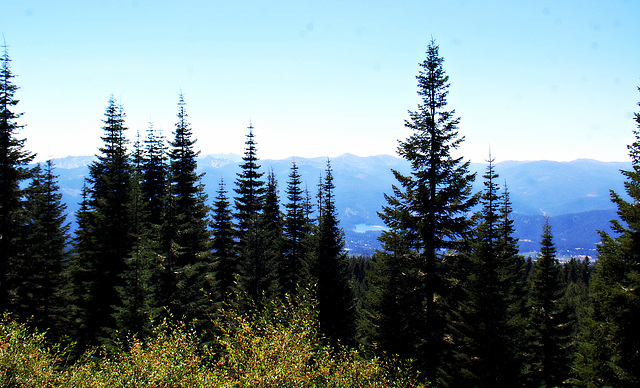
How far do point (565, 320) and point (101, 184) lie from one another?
4329cm

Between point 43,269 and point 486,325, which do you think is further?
point 43,269

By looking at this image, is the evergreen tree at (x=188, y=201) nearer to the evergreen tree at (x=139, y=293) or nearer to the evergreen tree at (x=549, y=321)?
the evergreen tree at (x=139, y=293)

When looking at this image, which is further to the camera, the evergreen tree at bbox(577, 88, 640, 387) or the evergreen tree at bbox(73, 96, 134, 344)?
the evergreen tree at bbox(73, 96, 134, 344)

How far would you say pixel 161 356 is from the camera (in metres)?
12.9

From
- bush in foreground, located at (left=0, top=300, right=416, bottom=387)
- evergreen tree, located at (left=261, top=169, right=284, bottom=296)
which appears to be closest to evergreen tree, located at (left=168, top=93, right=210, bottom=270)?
evergreen tree, located at (left=261, top=169, right=284, bottom=296)

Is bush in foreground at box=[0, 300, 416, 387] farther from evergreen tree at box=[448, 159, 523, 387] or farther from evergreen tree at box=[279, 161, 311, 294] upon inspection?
evergreen tree at box=[279, 161, 311, 294]

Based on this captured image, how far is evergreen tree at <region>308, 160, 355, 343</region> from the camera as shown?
2941 cm

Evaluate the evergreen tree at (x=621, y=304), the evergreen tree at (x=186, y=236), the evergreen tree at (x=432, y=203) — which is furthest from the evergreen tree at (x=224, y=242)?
the evergreen tree at (x=621, y=304)

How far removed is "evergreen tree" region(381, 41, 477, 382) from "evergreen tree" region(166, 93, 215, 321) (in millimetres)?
14932

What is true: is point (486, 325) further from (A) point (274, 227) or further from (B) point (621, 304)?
(A) point (274, 227)

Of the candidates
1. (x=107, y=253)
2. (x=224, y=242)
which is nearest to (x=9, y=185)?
(x=107, y=253)

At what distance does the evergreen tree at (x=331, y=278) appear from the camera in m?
29.4

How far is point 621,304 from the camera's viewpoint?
15.8 meters

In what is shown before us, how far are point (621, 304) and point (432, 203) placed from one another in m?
9.17
